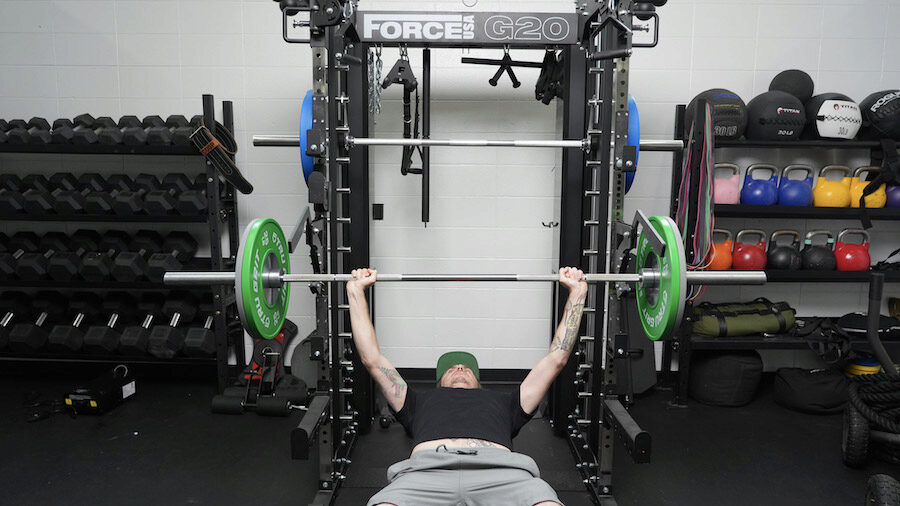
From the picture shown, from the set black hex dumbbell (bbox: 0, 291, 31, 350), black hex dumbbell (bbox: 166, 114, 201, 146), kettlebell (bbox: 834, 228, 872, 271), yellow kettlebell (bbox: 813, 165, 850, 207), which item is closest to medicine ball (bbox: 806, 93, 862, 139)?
yellow kettlebell (bbox: 813, 165, 850, 207)

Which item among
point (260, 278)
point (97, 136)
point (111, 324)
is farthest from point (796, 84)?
point (111, 324)

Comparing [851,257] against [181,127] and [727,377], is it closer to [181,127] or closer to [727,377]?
[727,377]

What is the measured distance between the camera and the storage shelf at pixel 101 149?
10.4 feet

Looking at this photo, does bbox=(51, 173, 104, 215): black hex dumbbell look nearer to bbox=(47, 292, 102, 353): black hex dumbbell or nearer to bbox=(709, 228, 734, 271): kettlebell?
bbox=(47, 292, 102, 353): black hex dumbbell

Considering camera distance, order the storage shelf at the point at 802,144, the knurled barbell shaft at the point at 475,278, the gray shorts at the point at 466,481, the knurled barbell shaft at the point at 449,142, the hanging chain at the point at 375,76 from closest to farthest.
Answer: the gray shorts at the point at 466,481, the knurled barbell shaft at the point at 475,278, the knurled barbell shaft at the point at 449,142, the hanging chain at the point at 375,76, the storage shelf at the point at 802,144

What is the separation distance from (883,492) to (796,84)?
2273 mm

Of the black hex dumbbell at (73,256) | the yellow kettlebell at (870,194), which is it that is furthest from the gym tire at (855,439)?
the black hex dumbbell at (73,256)

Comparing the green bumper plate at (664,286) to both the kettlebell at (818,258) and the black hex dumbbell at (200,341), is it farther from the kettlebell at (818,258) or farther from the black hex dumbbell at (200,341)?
the black hex dumbbell at (200,341)

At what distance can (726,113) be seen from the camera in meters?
3.07

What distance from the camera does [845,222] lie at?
3.52m

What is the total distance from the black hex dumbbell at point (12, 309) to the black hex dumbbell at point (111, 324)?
451 millimetres

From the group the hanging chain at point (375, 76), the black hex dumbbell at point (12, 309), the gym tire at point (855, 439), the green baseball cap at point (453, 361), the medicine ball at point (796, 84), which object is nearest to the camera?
the gym tire at point (855, 439)

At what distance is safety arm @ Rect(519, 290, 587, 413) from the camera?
199 cm

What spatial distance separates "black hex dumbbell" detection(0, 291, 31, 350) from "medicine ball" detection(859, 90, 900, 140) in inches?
200
